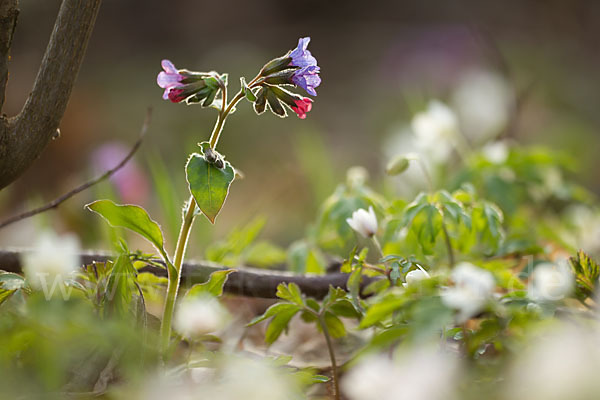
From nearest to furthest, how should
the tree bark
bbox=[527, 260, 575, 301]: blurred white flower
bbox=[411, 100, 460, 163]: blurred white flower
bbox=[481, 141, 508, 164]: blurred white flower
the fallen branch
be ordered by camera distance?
1. bbox=[527, 260, 575, 301]: blurred white flower
2. the tree bark
3. the fallen branch
4. bbox=[481, 141, 508, 164]: blurred white flower
5. bbox=[411, 100, 460, 163]: blurred white flower

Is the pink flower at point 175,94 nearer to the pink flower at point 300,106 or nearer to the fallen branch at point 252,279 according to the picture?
the pink flower at point 300,106

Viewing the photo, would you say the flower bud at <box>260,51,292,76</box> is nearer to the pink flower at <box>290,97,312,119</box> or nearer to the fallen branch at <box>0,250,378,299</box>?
the pink flower at <box>290,97,312,119</box>

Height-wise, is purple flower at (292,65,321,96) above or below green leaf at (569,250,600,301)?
above

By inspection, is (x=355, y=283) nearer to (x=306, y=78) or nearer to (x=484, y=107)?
(x=306, y=78)

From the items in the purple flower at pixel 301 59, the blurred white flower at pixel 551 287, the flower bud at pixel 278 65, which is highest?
the purple flower at pixel 301 59

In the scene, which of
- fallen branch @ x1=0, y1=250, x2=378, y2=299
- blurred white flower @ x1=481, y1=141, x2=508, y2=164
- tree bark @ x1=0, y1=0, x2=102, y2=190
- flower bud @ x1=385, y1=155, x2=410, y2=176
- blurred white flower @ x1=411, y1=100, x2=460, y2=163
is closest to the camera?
tree bark @ x1=0, y1=0, x2=102, y2=190

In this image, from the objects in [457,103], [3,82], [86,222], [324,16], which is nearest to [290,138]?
[457,103]

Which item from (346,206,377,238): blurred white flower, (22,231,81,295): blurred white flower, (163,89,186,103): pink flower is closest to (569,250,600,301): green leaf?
(346,206,377,238): blurred white flower

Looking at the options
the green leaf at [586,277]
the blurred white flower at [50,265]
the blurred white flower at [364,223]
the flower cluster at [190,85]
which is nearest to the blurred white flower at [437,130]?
the blurred white flower at [364,223]
